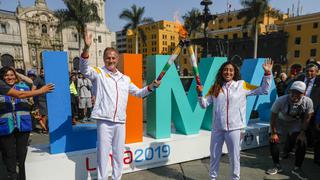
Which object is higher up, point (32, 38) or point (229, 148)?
point (32, 38)

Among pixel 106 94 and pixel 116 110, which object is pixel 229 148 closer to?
pixel 116 110

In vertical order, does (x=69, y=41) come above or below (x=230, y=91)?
above

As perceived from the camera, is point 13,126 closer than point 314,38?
Yes

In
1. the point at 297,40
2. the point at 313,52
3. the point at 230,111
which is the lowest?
the point at 230,111

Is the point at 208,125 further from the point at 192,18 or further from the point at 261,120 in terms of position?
the point at 192,18

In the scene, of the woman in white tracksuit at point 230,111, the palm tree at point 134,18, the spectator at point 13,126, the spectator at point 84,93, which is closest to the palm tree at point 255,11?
the palm tree at point 134,18

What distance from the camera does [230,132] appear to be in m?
3.10

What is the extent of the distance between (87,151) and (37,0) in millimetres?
51705

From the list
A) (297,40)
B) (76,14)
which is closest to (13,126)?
(76,14)

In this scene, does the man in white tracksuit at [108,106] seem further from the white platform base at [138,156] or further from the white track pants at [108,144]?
the white platform base at [138,156]

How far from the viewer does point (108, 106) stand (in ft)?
9.53

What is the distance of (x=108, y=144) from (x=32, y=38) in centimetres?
4735

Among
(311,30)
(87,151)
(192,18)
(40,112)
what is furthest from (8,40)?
(311,30)

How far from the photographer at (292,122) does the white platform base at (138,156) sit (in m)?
1.03
